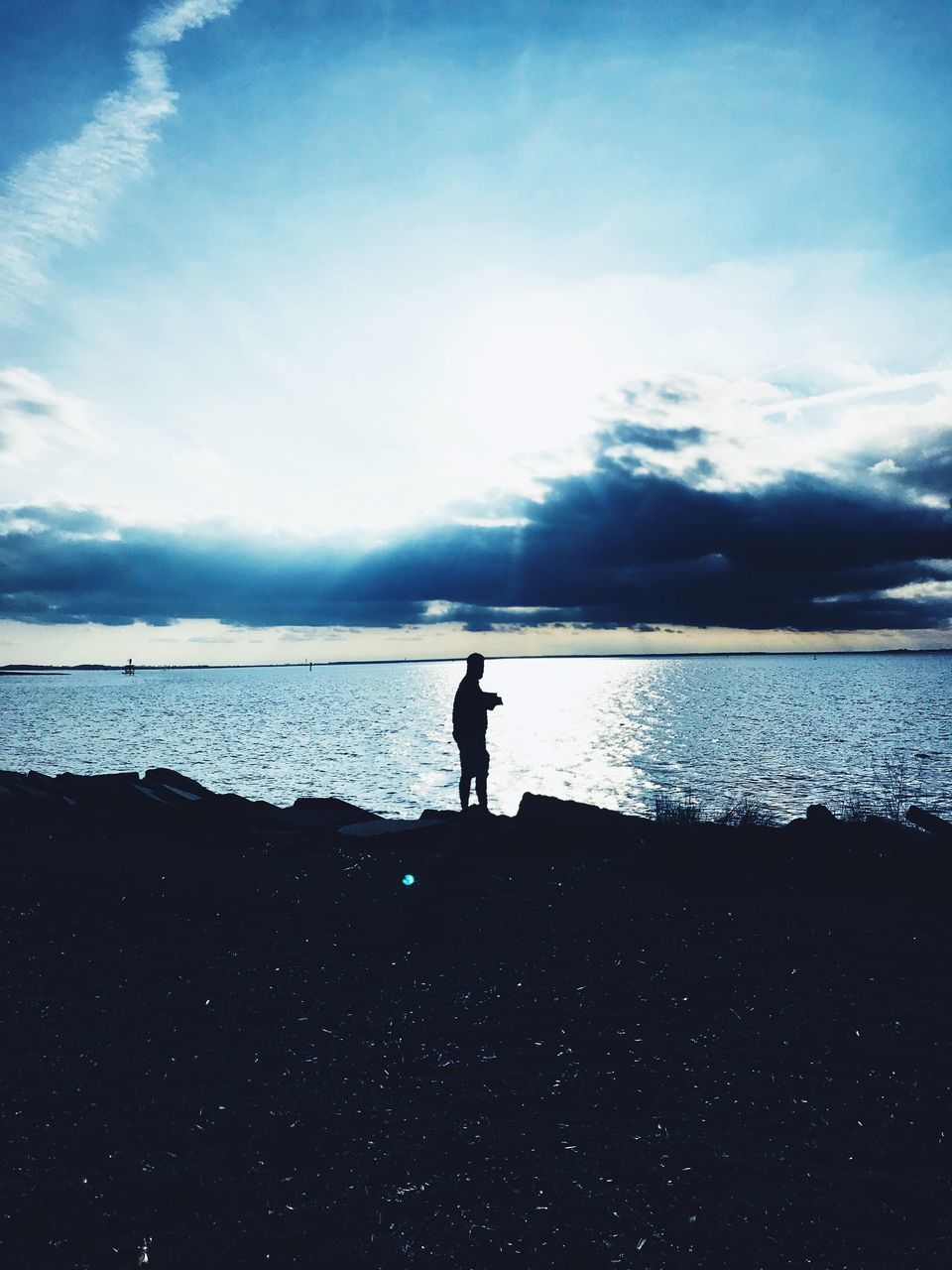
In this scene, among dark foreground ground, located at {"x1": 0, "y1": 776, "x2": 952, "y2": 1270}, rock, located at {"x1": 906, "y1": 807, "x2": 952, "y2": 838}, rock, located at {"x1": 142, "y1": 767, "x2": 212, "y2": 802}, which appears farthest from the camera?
rock, located at {"x1": 142, "y1": 767, "x2": 212, "y2": 802}

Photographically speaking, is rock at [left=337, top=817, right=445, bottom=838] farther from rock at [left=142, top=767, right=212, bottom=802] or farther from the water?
the water

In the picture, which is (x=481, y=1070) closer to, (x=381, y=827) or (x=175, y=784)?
(x=381, y=827)

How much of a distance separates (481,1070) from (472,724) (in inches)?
310

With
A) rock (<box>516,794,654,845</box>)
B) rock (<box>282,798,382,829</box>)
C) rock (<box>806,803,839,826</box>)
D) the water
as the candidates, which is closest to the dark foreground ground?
rock (<box>806,803,839,826</box>)

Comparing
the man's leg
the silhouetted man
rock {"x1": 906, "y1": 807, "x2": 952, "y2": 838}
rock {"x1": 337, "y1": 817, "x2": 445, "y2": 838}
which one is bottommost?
rock {"x1": 337, "y1": 817, "x2": 445, "y2": 838}

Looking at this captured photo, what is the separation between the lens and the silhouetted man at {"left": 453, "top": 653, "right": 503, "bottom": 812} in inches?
496

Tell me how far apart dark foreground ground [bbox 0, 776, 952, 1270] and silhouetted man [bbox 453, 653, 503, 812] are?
10.6ft

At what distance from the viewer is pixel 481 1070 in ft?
16.1

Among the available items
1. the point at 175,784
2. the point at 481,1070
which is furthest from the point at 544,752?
the point at 481,1070

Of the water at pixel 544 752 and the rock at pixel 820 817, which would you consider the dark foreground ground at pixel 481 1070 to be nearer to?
the rock at pixel 820 817

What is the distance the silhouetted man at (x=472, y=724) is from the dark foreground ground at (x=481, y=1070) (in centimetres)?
324

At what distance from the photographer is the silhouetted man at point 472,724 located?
1259cm

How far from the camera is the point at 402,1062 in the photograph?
4945 millimetres

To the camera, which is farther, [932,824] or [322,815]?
[322,815]
